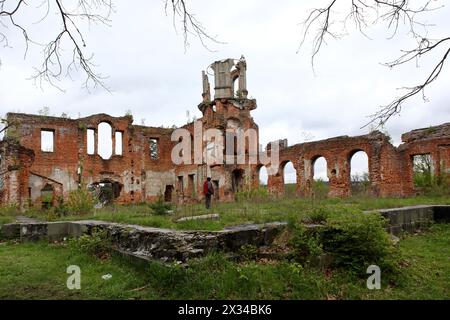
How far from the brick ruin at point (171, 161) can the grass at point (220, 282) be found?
556 inches

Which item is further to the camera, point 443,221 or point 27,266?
point 443,221

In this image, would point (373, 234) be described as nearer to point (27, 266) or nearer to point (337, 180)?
point (27, 266)

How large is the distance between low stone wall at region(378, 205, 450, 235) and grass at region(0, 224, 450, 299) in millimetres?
2376

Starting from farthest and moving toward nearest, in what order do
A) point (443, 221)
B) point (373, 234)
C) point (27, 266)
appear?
point (443, 221) → point (27, 266) → point (373, 234)

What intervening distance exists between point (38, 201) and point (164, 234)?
800 inches

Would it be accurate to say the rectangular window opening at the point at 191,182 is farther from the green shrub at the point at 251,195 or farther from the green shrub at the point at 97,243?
the green shrub at the point at 97,243

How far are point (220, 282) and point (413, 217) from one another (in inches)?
282

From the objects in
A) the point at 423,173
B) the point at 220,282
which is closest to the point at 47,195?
the point at 220,282

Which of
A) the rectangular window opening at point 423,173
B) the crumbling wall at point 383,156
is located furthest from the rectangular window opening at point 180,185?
the rectangular window opening at point 423,173

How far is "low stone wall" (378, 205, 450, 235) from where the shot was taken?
9.52 metres

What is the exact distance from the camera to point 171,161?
31000 mm

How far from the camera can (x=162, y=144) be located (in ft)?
101

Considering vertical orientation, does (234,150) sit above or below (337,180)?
above
